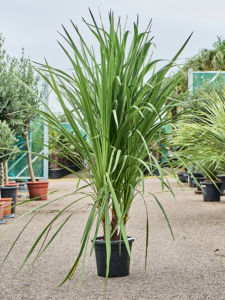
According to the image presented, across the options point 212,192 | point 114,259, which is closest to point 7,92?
point 212,192

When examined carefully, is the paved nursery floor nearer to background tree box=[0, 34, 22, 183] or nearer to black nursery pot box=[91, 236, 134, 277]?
black nursery pot box=[91, 236, 134, 277]

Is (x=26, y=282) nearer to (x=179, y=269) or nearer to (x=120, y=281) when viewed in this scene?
(x=120, y=281)

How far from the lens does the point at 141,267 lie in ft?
9.65

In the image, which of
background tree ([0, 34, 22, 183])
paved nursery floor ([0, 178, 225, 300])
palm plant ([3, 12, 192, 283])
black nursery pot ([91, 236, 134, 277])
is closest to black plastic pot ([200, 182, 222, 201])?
paved nursery floor ([0, 178, 225, 300])

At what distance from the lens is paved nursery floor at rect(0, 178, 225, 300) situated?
2344 millimetres

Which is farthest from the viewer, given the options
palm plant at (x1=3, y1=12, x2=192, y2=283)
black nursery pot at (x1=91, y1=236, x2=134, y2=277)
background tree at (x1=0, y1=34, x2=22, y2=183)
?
background tree at (x1=0, y1=34, x2=22, y2=183)

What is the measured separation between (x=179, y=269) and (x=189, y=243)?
1006 millimetres

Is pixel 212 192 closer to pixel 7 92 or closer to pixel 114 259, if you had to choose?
pixel 7 92

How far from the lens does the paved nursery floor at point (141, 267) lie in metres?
2.34

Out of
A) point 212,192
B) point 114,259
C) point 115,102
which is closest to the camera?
point 115,102

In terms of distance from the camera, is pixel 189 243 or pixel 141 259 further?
pixel 189 243

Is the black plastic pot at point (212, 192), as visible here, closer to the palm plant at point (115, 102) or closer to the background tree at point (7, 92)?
the background tree at point (7, 92)

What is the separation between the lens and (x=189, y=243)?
3.82 meters

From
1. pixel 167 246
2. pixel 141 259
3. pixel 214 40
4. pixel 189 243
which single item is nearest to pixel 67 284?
pixel 141 259
